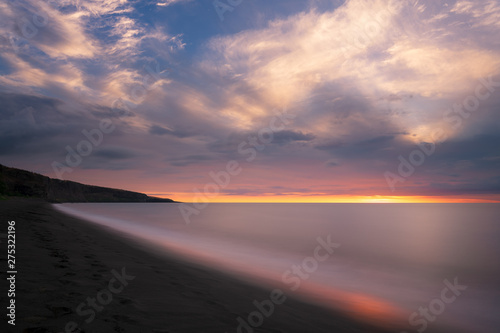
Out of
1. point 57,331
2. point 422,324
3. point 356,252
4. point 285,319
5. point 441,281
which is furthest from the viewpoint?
point 356,252

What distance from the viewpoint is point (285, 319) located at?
20.3ft

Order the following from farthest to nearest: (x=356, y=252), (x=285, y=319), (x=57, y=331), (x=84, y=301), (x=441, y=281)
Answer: (x=356, y=252) → (x=441, y=281) → (x=285, y=319) → (x=84, y=301) → (x=57, y=331)

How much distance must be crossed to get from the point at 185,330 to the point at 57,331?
6.42 feet

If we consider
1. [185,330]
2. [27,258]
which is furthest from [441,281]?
[27,258]

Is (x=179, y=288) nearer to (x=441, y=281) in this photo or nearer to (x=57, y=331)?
(x=57, y=331)

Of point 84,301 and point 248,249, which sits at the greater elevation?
point 84,301

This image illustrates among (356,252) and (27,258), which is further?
(356,252)

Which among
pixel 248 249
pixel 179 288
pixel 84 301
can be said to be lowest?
pixel 248 249

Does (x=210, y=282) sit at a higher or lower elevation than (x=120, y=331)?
lower

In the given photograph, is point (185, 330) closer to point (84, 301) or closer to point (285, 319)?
point (84, 301)

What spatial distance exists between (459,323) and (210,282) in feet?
26.6

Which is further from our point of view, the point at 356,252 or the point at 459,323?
the point at 356,252

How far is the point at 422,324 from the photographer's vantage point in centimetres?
797

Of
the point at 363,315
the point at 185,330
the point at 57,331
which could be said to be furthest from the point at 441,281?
the point at 57,331
